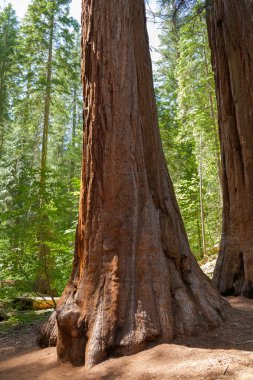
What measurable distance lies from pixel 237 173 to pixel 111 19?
11.8ft

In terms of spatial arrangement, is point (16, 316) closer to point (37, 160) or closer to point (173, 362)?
point (173, 362)

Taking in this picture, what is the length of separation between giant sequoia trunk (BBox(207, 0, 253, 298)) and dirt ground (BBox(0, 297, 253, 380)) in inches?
82.7

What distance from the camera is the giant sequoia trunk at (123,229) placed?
11.2 ft

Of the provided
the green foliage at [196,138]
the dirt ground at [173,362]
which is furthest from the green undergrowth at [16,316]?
the green foliage at [196,138]

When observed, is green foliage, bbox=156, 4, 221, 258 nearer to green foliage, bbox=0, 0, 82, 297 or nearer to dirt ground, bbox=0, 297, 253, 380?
green foliage, bbox=0, 0, 82, 297

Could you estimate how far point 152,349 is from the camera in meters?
3.17

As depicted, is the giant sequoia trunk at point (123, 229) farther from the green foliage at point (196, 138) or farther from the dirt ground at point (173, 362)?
the green foliage at point (196, 138)

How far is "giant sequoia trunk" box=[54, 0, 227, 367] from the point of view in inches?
134

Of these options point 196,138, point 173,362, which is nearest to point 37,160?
point 196,138

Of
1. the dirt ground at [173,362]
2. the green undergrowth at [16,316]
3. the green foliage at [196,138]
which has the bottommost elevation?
the green undergrowth at [16,316]

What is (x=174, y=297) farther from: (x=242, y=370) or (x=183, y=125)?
(x=183, y=125)

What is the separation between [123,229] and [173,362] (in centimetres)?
138

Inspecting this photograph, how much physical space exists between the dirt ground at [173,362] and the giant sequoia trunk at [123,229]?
0.14 meters

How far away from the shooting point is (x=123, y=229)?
371cm
